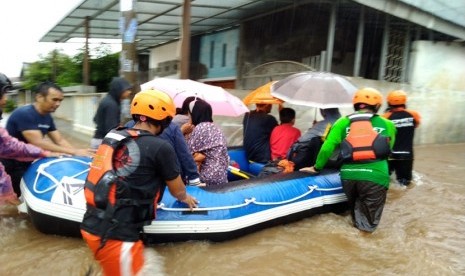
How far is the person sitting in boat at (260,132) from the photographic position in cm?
588

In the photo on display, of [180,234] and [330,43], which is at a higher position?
[330,43]

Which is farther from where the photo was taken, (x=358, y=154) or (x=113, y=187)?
(x=358, y=154)

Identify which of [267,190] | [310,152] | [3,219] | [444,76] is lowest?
[3,219]

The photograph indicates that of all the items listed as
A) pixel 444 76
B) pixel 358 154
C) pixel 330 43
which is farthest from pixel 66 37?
pixel 358 154

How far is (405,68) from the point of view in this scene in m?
10.5

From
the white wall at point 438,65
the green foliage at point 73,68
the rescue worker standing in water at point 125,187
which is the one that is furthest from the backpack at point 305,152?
the green foliage at point 73,68

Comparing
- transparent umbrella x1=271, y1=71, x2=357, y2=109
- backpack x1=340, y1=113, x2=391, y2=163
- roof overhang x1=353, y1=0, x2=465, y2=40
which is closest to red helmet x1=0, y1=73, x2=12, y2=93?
transparent umbrella x1=271, y1=71, x2=357, y2=109

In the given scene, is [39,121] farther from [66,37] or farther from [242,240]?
[66,37]

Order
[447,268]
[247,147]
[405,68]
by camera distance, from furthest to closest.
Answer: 1. [405,68]
2. [247,147]
3. [447,268]

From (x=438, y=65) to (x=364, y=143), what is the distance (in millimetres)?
8332

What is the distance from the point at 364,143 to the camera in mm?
4090

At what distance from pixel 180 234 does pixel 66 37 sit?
14512 millimetres

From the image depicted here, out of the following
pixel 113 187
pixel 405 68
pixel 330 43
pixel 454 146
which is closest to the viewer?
pixel 113 187

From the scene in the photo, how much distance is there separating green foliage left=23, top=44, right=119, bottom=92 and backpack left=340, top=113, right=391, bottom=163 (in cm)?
1460
